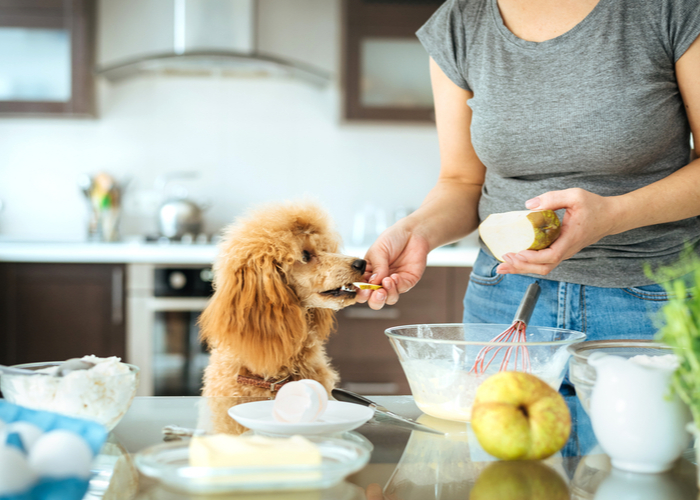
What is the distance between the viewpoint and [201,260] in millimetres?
2477

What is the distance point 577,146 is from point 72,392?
0.84 meters

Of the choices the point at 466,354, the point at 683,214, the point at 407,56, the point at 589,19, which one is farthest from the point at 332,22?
the point at 466,354

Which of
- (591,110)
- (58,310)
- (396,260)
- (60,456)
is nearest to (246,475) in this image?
(60,456)

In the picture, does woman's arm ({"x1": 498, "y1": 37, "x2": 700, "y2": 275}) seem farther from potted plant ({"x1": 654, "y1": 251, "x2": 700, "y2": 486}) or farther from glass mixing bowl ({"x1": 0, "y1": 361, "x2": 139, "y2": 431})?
glass mixing bowl ({"x1": 0, "y1": 361, "x2": 139, "y2": 431})

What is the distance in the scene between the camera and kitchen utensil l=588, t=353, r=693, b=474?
49 cm

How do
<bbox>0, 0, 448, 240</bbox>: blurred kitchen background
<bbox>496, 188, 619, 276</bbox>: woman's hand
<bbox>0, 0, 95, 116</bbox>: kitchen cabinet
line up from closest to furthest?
<bbox>496, 188, 619, 276</bbox>: woman's hand < <bbox>0, 0, 95, 116</bbox>: kitchen cabinet < <bbox>0, 0, 448, 240</bbox>: blurred kitchen background

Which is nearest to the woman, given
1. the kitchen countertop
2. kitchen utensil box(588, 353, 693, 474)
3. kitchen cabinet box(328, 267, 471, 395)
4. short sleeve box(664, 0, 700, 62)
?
short sleeve box(664, 0, 700, 62)

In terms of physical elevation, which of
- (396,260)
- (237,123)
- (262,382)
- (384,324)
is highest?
(237,123)

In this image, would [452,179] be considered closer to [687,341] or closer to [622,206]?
[622,206]

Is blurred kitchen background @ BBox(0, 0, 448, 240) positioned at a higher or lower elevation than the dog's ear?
higher

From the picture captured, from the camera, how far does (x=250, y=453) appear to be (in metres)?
0.45

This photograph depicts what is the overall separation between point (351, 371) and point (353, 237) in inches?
31.8

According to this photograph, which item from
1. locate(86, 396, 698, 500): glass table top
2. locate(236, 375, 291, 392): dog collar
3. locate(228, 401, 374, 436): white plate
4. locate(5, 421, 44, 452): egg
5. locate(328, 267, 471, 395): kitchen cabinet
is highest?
locate(5, 421, 44, 452): egg

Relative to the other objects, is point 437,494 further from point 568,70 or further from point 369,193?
point 369,193
